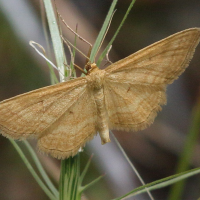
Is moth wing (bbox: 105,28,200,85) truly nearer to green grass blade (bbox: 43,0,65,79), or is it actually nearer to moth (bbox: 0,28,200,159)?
moth (bbox: 0,28,200,159)

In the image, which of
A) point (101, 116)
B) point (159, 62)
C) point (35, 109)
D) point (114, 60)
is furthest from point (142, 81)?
point (114, 60)

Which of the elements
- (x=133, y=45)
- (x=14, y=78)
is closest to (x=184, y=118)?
(x=133, y=45)

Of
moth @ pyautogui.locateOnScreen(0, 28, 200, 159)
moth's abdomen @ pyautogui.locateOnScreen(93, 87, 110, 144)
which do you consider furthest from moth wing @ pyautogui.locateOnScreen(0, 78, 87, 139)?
moth's abdomen @ pyautogui.locateOnScreen(93, 87, 110, 144)

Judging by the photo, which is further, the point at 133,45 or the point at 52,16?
the point at 133,45

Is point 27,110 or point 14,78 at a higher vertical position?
point 14,78

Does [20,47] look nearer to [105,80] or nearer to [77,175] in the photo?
[105,80]

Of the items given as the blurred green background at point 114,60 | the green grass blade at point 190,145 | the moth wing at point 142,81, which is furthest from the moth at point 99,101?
the blurred green background at point 114,60

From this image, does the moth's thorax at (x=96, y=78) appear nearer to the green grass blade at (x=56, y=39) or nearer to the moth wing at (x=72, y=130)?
the moth wing at (x=72, y=130)
